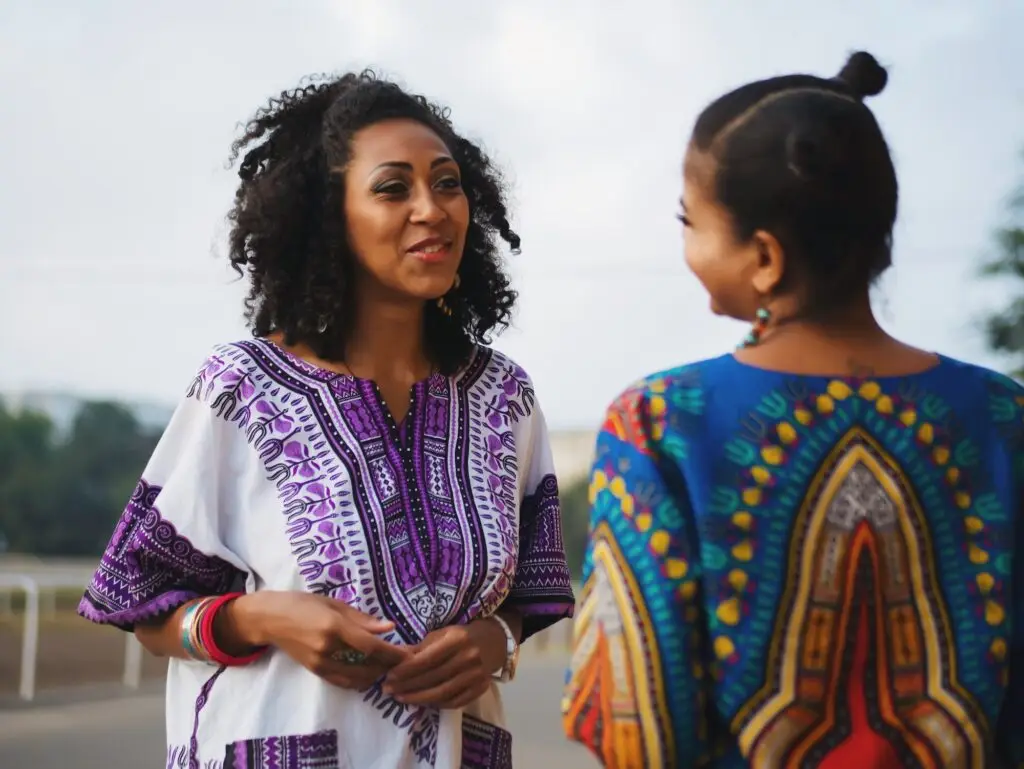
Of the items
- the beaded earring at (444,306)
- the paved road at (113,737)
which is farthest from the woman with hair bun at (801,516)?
the paved road at (113,737)

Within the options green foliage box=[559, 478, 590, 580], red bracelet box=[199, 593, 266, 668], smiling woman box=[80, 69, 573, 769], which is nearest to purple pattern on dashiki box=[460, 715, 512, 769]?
smiling woman box=[80, 69, 573, 769]

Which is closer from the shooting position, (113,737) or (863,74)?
(863,74)

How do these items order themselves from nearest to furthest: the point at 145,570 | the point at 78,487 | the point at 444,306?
the point at 145,570, the point at 444,306, the point at 78,487

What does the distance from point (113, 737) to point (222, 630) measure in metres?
7.16

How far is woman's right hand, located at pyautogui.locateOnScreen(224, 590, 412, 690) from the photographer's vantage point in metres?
2.41

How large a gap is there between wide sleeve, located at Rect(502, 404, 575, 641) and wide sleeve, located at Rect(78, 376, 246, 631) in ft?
1.89

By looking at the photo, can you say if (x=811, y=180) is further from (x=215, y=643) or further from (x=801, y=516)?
(x=215, y=643)

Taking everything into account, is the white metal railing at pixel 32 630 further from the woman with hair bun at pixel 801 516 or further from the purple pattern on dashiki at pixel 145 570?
the woman with hair bun at pixel 801 516

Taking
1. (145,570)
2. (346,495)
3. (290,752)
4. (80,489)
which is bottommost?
(290,752)

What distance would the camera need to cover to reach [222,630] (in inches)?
100

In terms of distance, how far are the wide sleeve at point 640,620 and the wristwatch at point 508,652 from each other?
83 cm

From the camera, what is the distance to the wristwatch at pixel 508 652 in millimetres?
2682

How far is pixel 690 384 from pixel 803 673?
389 millimetres

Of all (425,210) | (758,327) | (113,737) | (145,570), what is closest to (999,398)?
(758,327)
